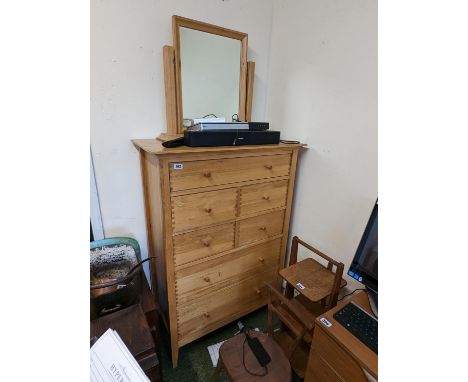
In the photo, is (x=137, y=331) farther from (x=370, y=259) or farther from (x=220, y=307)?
(x=370, y=259)

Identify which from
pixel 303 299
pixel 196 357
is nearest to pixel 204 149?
pixel 303 299

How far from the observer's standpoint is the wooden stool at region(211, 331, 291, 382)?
3.12ft

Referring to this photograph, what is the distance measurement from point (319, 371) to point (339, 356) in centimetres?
17

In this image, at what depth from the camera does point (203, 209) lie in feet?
3.70

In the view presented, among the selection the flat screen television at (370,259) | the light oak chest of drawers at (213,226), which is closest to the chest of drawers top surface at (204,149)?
the light oak chest of drawers at (213,226)

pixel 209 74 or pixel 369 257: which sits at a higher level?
pixel 209 74

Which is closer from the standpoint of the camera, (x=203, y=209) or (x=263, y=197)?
(x=203, y=209)

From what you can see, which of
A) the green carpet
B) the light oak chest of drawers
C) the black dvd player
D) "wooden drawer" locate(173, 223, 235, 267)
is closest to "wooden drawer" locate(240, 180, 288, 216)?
the light oak chest of drawers

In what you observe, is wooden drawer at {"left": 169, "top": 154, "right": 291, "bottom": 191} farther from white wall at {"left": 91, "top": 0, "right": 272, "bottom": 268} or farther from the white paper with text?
the white paper with text

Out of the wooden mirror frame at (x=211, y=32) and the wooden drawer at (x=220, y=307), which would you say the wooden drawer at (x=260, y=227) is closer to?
the wooden drawer at (x=220, y=307)
